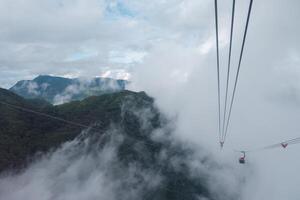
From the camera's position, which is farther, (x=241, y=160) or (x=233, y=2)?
(x=241, y=160)

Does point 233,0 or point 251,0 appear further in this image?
point 233,0

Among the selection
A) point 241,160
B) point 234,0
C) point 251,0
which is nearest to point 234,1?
point 234,0

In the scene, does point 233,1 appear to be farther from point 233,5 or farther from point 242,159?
point 242,159

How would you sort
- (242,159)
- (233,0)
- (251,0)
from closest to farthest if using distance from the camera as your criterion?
(251,0)
(233,0)
(242,159)

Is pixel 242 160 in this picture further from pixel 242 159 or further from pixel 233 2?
pixel 233 2

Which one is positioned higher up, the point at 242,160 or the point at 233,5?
the point at 233,5

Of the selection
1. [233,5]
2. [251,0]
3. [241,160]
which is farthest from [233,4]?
[241,160]

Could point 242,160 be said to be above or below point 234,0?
below

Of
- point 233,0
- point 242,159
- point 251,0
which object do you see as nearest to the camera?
point 251,0
